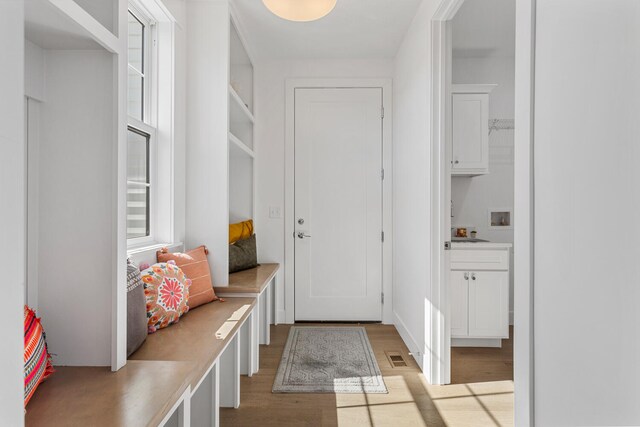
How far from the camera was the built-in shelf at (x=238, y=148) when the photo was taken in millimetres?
3031

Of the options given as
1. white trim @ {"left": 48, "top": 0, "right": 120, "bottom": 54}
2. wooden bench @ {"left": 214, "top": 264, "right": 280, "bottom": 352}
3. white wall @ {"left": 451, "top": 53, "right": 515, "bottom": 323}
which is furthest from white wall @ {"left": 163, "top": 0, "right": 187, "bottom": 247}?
white wall @ {"left": 451, "top": 53, "right": 515, "bottom": 323}

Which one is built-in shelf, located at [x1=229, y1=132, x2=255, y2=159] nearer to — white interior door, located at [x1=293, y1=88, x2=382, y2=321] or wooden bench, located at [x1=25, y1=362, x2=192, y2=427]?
white interior door, located at [x1=293, y1=88, x2=382, y2=321]

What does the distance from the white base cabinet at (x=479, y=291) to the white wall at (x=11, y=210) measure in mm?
2970

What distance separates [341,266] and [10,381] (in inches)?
135

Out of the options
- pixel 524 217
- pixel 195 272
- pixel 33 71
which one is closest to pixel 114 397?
pixel 33 71

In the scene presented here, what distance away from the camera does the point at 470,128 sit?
341 cm

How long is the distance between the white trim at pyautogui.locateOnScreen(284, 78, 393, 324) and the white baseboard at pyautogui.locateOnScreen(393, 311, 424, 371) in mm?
238

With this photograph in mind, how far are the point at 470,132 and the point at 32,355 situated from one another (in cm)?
329

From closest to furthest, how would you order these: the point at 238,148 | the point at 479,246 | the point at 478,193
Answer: the point at 479,246 < the point at 238,148 < the point at 478,193

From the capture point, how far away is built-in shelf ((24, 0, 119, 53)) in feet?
3.52

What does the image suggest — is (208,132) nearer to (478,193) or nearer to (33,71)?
(33,71)

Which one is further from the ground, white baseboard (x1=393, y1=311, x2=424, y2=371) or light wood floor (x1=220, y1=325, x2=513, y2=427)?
white baseboard (x1=393, y1=311, x2=424, y2=371)

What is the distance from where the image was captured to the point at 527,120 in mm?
1197

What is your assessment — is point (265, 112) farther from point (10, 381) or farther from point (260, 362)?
point (10, 381)
